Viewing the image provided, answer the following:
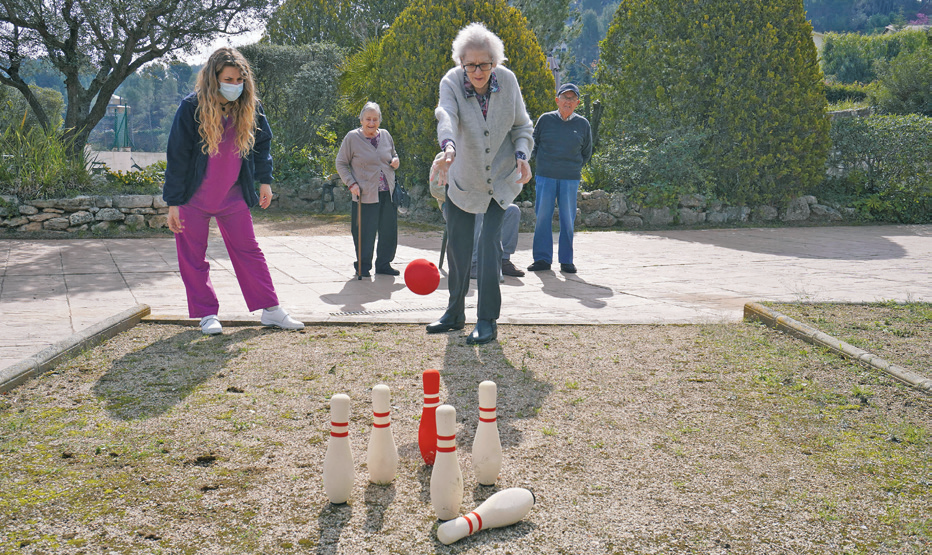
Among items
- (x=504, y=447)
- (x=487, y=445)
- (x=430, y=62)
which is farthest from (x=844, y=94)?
(x=487, y=445)

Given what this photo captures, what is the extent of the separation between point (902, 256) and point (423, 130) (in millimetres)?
7273

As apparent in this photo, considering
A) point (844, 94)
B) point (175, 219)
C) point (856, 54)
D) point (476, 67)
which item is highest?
point (856, 54)

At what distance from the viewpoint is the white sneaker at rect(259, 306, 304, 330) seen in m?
5.30

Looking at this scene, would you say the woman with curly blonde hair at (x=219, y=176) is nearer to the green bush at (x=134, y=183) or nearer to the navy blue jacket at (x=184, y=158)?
the navy blue jacket at (x=184, y=158)

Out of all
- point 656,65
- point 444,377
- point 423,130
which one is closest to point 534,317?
point 444,377

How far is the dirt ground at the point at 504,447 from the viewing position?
2480 millimetres

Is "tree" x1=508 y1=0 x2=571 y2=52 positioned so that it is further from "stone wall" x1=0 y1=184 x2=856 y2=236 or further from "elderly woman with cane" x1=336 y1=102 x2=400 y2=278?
"elderly woman with cane" x1=336 y1=102 x2=400 y2=278

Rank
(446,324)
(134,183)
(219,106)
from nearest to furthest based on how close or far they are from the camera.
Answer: (219,106)
(446,324)
(134,183)

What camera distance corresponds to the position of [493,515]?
97.0 inches

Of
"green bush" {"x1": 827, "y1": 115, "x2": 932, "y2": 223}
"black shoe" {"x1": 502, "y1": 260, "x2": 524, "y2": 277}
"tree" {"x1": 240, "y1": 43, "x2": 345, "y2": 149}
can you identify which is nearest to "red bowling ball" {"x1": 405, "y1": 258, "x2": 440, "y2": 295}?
"black shoe" {"x1": 502, "y1": 260, "x2": 524, "y2": 277}

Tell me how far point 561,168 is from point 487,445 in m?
5.78

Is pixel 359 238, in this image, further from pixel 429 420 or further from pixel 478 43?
pixel 429 420

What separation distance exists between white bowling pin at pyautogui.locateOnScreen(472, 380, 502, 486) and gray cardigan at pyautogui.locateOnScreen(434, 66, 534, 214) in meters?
2.18

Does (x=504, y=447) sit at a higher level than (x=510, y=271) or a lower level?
lower
